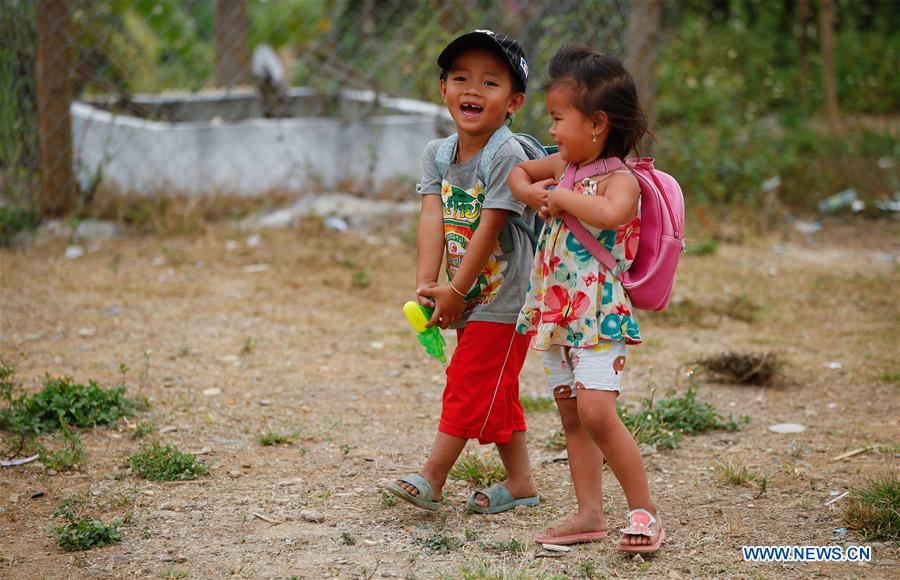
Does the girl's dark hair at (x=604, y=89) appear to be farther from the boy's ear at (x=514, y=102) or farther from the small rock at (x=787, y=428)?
the small rock at (x=787, y=428)

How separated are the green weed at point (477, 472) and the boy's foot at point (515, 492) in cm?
12

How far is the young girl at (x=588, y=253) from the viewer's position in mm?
2549

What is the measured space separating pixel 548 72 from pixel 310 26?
8.61m

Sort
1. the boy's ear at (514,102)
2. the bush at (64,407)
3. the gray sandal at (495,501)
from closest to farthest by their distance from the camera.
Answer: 1. the boy's ear at (514,102)
2. the gray sandal at (495,501)
3. the bush at (64,407)

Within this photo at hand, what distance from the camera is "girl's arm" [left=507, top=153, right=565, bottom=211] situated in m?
2.64

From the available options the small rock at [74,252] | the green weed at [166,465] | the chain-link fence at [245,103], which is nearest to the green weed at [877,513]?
the green weed at [166,465]

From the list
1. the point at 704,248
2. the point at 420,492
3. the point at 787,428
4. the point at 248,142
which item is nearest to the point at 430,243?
the point at 420,492

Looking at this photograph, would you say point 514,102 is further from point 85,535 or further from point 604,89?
point 85,535

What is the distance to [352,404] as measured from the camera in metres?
4.02

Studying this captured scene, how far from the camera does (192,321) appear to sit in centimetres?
503

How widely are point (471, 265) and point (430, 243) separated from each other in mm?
178

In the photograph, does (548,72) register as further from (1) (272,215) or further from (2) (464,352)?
(1) (272,215)

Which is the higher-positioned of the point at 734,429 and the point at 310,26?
the point at 310,26

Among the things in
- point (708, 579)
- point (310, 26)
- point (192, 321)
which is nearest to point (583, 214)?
point (708, 579)
